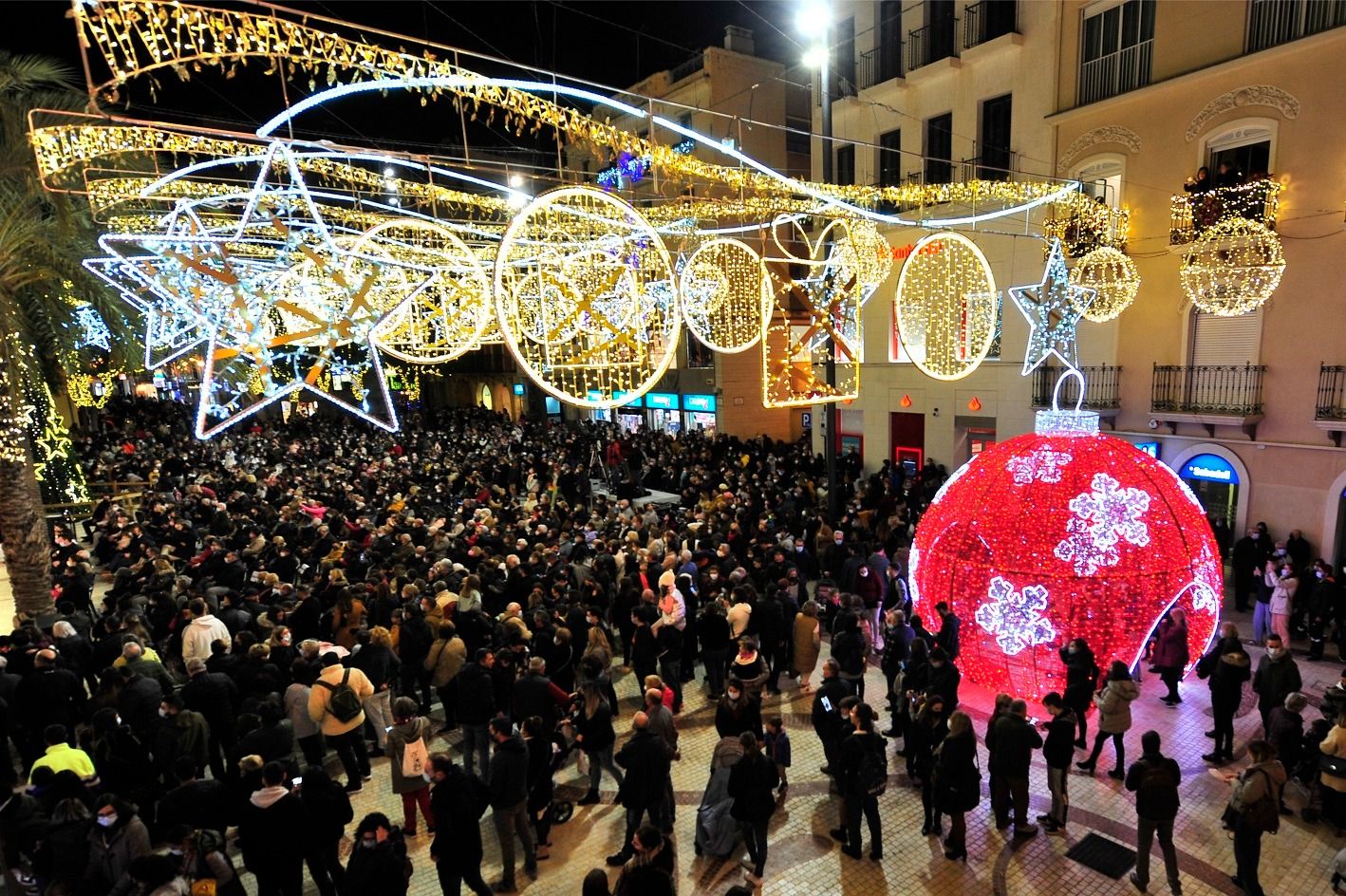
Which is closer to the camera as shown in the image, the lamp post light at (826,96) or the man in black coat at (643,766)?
the man in black coat at (643,766)

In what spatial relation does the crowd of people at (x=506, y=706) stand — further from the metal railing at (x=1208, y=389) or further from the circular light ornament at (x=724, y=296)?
the metal railing at (x=1208, y=389)

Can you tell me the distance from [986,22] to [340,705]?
18830mm

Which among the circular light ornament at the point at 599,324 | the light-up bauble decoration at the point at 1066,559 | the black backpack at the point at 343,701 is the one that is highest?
the circular light ornament at the point at 599,324

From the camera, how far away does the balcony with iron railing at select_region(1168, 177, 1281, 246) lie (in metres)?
12.1

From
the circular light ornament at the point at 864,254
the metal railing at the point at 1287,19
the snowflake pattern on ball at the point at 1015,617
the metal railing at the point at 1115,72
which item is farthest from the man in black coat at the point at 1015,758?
the metal railing at the point at 1115,72

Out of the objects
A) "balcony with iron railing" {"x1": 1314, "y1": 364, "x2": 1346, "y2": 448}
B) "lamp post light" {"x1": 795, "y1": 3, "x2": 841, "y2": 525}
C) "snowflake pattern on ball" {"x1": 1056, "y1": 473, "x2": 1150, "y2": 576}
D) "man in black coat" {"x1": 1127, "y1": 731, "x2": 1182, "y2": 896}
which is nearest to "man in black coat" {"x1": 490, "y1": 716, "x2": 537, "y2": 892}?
"man in black coat" {"x1": 1127, "y1": 731, "x2": 1182, "y2": 896}

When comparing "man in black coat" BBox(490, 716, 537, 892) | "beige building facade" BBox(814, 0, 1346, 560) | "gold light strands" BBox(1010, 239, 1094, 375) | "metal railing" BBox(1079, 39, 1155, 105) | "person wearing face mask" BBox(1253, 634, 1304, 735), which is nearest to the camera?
"man in black coat" BBox(490, 716, 537, 892)

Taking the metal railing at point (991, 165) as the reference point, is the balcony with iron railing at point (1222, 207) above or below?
below

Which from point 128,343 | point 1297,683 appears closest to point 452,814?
point 1297,683

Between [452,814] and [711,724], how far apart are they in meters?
4.04

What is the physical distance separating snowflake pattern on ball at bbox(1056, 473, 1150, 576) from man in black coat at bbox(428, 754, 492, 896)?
630cm

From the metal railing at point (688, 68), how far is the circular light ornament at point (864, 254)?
66.8ft

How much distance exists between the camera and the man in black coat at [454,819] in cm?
517

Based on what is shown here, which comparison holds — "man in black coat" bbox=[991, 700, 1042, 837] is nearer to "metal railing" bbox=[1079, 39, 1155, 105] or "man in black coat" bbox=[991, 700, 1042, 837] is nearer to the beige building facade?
the beige building facade
